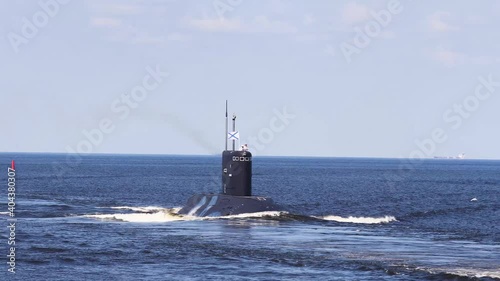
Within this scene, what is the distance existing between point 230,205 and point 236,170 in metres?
2.43

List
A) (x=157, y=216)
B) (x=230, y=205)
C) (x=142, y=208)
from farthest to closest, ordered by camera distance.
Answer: (x=142, y=208), (x=157, y=216), (x=230, y=205)

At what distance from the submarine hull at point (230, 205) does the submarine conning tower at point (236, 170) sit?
0.56 meters

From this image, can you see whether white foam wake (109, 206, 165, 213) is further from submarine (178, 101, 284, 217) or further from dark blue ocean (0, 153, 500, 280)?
submarine (178, 101, 284, 217)

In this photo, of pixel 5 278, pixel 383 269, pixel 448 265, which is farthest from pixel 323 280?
pixel 5 278

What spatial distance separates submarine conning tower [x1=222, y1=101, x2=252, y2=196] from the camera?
63656mm

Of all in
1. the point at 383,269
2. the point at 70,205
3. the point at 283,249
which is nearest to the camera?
the point at 383,269

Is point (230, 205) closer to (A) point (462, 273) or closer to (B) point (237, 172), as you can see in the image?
(B) point (237, 172)

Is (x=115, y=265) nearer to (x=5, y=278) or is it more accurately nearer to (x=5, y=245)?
(x=5, y=278)

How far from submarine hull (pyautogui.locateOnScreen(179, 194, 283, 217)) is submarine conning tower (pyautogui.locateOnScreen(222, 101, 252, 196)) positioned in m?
0.56

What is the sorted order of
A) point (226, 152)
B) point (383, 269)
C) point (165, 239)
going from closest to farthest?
1. point (383, 269)
2. point (165, 239)
3. point (226, 152)

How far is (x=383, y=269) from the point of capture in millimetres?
40781

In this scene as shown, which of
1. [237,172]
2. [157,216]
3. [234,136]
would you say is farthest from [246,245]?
[157,216]

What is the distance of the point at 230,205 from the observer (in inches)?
2506

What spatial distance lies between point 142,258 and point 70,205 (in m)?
38.5
